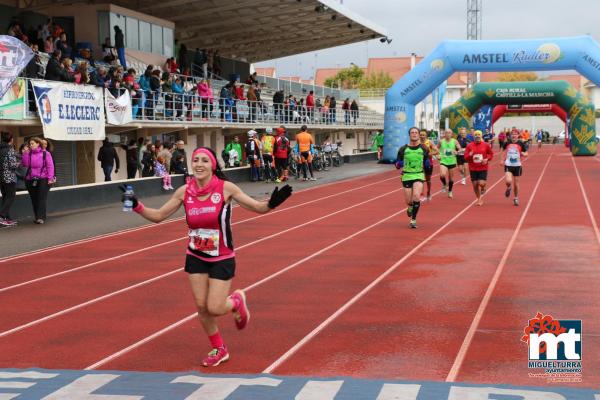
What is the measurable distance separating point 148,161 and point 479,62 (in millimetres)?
17460

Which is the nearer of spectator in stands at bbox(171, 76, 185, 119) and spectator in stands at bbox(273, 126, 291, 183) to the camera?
spectator in stands at bbox(171, 76, 185, 119)

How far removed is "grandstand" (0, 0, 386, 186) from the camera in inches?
998

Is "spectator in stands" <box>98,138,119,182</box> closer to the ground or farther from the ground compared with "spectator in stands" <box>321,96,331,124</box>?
closer to the ground

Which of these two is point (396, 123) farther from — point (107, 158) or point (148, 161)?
point (107, 158)

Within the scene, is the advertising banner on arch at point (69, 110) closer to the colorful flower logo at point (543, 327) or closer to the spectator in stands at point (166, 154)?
the spectator in stands at point (166, 154)

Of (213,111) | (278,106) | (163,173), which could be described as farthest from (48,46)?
(278,106)

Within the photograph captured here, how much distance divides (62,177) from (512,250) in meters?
16.2

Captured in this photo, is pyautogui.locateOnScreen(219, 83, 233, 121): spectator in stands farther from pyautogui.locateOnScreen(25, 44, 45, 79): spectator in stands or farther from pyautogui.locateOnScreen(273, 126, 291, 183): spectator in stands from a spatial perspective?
pyautogui.locateOnScreen(25, 44, 45, 79): spectator in stands

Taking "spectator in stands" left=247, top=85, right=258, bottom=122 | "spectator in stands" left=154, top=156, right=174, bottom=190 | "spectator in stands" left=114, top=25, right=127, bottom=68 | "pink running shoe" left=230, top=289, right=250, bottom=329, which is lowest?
"pink running shoe" left=230, top=289, right=250, bottom=329

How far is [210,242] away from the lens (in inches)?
255

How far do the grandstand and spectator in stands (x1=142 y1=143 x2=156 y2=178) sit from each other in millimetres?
868

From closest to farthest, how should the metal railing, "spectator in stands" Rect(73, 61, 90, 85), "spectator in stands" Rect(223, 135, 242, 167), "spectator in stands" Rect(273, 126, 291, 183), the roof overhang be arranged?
"spectator in stands" Rect(73, 61, 90, 85) → the metal railing → "spectator in stands" Rect(273, 126, 291, 183) → "spectator in stands" Rect(223, 135, 242, 167) → the roof overhang

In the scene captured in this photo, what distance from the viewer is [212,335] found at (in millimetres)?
6578

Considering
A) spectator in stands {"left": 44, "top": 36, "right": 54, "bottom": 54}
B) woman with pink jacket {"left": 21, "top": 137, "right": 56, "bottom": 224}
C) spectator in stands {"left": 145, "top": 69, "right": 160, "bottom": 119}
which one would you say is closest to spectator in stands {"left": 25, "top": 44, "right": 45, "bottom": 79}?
spectator in stands {"left": 44, "top": 36, "right": 54, "bottom": 54}
